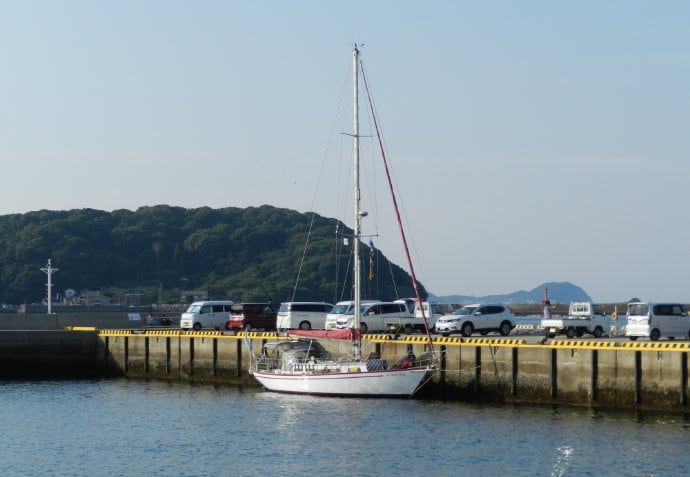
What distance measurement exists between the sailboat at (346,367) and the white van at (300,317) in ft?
37.6

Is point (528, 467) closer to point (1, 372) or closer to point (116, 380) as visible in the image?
point (116, 380)

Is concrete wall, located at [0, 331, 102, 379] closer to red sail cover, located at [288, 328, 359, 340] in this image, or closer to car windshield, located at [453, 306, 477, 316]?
red sail cover, located at [288, 328, 359, 340]

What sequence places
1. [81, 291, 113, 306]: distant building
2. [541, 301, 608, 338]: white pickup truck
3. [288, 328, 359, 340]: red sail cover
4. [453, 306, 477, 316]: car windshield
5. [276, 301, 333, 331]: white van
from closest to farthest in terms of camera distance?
[288, 328, 359, 340]: red sail cover, [541, 301, 608, 338]: white pickup truck, [453, 306, 477, 316]: car windshield, [276, 301, 333, 331]: white van, [81, 291, 113, 306]: distant building

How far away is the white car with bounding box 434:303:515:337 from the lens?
198 feet

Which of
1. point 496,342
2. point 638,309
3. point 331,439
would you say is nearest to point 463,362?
point 496,342

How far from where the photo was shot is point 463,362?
4850cm

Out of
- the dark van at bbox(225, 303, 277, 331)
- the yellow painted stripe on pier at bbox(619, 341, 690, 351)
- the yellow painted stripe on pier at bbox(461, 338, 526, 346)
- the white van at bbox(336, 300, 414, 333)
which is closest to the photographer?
the yellow painted stripe on pier at bbox(619, 341, 690, 351)

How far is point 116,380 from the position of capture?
2512 inches

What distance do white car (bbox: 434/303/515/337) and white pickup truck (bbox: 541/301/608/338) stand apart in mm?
3844

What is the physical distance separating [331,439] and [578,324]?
71.2 ft

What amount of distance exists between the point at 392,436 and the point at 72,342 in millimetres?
30893

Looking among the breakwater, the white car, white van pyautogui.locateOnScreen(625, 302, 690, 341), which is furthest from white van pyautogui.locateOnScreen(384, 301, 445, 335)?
white van pyautogui.locateOnScreen(625, 302, 690, 341)

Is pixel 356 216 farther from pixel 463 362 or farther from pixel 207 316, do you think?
pixel 207 316

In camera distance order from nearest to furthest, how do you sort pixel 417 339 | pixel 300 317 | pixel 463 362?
pixel 463 362 → pixel 417 339 → pixel 300 317
